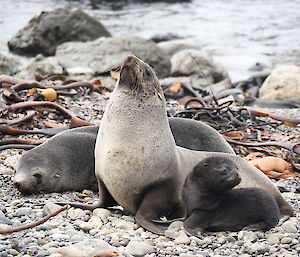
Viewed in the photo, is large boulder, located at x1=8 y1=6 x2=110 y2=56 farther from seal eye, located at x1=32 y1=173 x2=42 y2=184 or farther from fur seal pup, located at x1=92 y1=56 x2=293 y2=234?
fur seal pup, located at x1=92 y1=56 x2=293 y2=234

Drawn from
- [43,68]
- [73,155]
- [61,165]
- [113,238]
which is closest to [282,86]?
[43,68]

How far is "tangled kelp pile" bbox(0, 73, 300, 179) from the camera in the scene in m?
6.07

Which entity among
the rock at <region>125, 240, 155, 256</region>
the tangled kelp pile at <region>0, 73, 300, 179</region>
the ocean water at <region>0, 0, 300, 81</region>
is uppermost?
the rock at <region>125, 240, 155, 256</region>

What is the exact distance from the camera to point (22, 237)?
131 inches

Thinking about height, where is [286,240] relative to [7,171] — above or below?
above

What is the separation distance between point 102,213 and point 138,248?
2.45ft

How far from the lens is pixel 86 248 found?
123 inches

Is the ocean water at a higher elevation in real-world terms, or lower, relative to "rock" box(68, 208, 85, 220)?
lower

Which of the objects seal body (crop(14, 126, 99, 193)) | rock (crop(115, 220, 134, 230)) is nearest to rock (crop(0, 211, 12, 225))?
rock (crop(115, 220, 134, 230))

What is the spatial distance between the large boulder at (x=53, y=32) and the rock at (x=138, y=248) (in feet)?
47.9

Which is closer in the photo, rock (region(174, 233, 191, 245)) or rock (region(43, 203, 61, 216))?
rock (region(174, 233, 191, 245))

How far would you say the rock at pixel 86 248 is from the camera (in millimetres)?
3029

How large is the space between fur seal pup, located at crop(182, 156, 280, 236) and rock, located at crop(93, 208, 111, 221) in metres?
0.61

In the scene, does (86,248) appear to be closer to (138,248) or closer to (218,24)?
(138,248)
